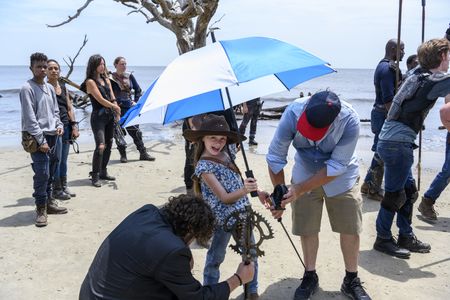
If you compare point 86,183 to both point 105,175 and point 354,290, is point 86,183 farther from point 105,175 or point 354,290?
point 354,290

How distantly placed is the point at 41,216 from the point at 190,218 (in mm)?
3496

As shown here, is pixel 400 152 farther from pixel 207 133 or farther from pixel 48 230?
pixel 48 230

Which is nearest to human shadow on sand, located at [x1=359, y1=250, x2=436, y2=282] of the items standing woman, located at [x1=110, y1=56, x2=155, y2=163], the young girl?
the young girl

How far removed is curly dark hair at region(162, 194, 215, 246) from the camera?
2.40 meters

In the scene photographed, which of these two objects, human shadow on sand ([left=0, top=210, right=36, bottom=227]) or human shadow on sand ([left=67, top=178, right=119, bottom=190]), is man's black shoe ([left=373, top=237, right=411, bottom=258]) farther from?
human shadow on sand ([left=67, top=178, right=119, bottom=190])

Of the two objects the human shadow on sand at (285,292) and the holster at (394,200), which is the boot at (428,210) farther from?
the human shadow on sand at (285,292)

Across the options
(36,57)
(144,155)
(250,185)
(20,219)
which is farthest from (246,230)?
(144,155)

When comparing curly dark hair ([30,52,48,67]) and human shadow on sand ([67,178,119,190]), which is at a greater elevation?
curly dark hair ([30,52,48,67])

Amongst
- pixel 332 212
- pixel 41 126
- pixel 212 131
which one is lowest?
pixel 332 212

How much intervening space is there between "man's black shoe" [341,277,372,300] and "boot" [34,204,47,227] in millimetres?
3459

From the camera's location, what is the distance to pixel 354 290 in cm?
357

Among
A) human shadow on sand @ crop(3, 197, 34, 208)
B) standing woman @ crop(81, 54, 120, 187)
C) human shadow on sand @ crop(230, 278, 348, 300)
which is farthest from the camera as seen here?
standing woman @ crop(81, 54, 120, 187)

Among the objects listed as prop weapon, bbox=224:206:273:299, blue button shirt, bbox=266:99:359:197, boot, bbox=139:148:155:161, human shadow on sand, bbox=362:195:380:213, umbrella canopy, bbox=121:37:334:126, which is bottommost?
human shadow on sand, bbox=362:195:380:213

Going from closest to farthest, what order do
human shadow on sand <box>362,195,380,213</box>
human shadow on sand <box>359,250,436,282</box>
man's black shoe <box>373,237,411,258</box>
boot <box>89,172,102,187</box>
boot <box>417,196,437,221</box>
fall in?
human shadow on sand <box>359,250,436,282</box>
man's black shoe <box>373,237,411,258</box>
boot <box>417,196,437,221</box>
human shadow on sand <box>362,195,380,213</box>
boot <box>89,172,102,187</box>
